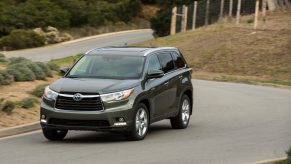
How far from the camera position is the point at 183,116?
1720 cm

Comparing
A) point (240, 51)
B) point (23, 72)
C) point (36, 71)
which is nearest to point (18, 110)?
point (23, 72)

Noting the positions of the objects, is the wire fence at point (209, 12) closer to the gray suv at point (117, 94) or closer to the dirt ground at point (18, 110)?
the dirt ground at point (18, 110)

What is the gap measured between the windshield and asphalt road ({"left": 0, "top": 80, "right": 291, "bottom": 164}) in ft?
3.93

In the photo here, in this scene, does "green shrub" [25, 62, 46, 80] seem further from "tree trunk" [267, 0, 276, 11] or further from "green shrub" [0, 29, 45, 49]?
"green shrub" [0, 29, 45, 49]

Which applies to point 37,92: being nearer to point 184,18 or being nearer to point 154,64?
point 154,64

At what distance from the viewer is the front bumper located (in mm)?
14195

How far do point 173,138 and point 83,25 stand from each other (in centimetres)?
5527

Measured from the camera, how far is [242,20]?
45.4 meters

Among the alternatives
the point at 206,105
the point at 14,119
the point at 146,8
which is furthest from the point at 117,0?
the point at 14,119

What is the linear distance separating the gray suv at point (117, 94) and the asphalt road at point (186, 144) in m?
0.36

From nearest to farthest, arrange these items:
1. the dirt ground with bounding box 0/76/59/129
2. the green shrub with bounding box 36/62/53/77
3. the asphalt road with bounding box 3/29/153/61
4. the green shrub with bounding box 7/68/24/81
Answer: the dirt ground with bounding box 0/76/59/129, the green shrub with bounding box 7/68/24/81, the green shrub with bounding box 36/62/53/77, the asphalt road with bounding box 3/29/153/61

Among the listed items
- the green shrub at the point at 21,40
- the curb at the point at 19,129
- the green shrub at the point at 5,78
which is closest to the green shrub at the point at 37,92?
the green shrub at the point at 5,78

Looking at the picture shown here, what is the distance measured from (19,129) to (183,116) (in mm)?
3450

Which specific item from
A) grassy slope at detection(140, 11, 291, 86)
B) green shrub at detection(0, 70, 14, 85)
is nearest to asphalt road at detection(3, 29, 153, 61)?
grassy slope at detection(140, 11, 291, 86)
